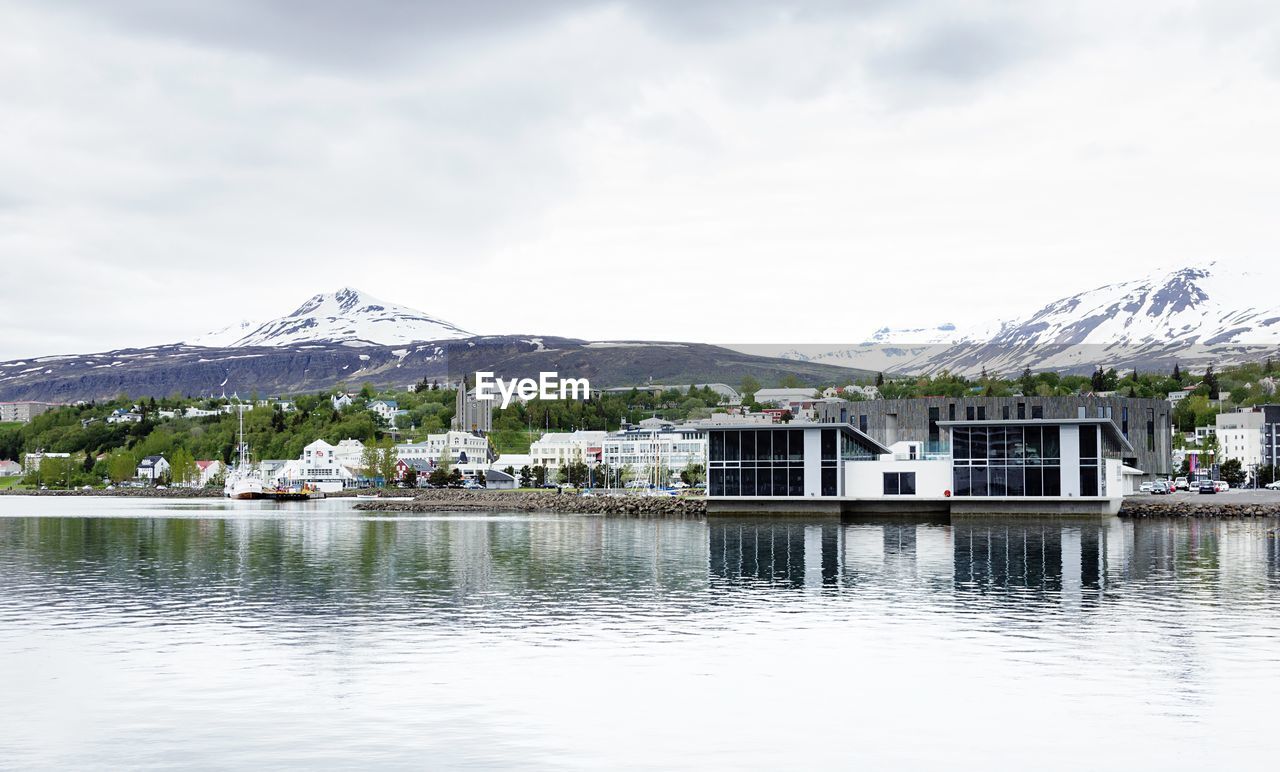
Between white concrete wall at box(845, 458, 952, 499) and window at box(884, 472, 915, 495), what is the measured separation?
0.88 ft

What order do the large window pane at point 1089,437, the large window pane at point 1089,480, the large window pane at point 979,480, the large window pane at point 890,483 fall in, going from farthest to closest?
1. the large window pane at point 890,483
2. the large window pane at point 979,480
3. the large window pane at point 1089,480
4. the large window pane at point 1089,437

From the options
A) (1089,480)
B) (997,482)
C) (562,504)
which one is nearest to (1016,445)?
(997,482)

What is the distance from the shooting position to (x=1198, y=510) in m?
84.6

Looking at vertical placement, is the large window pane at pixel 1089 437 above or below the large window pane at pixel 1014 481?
above

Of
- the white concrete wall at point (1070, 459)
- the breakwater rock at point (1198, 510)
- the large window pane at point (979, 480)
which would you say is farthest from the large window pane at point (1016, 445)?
the breakwater rock at point (1198, 510)

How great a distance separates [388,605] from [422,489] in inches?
5563

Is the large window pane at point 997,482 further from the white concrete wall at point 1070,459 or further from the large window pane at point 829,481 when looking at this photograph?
the large window pane at point 829,481

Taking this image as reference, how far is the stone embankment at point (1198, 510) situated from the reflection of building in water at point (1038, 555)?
12.9m

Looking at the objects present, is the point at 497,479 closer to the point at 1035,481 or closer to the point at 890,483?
the point at 890,483

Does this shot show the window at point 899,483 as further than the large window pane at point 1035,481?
Yes

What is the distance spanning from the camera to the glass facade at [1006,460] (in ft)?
264

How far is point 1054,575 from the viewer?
40.9 metres

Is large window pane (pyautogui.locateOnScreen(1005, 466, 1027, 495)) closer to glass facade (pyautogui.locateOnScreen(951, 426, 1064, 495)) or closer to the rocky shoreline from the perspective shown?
glass facade (pyautogui.locateOnScreen(951, 426, 1064, 495))

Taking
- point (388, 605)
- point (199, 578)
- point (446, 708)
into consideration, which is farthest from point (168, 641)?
point (199, 578)
